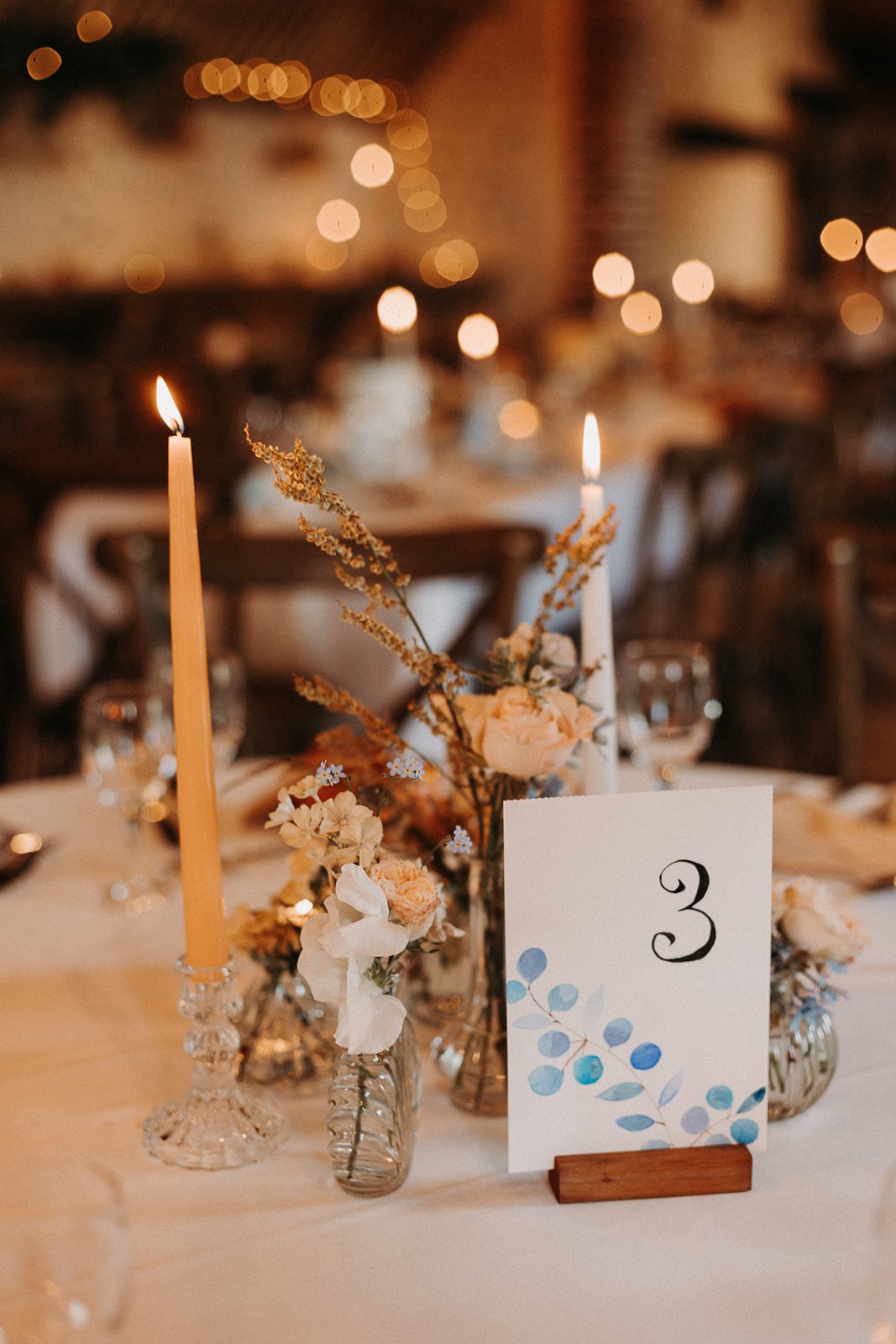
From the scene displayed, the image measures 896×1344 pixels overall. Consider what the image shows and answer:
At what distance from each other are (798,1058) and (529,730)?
0.82ft

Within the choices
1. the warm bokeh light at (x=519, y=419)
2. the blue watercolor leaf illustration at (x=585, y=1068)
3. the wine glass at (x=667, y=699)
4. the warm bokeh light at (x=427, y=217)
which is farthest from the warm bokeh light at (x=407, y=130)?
the blue watercolor leaf illustration at (x=585, y=1068)

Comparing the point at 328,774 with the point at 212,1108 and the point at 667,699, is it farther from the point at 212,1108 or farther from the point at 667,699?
the point at 667,699

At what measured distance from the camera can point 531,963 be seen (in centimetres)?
66

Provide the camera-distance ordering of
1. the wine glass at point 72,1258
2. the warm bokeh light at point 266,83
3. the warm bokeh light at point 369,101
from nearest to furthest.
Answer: the wine glass at point 72,1258, the warm bokeh light at point 266,83, the warm bokeh light at point 369,101

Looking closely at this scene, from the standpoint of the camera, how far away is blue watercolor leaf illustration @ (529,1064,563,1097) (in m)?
0.66

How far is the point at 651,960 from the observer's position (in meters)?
0.67

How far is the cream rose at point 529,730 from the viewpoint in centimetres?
66

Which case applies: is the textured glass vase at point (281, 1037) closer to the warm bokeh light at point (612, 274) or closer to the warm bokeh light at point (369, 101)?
the warm bokeh light at point (612, 274)

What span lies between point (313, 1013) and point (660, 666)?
0.49 meters

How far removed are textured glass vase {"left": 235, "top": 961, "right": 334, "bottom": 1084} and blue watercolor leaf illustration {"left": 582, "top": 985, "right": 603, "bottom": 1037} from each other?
0.19 metres

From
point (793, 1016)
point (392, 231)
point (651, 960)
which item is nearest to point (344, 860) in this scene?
point (651, 960)

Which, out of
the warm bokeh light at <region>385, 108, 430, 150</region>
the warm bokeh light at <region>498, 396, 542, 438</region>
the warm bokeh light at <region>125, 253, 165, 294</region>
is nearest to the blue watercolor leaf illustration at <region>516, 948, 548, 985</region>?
the warm bokeh light at <region>498, 396, 542, 438</region>

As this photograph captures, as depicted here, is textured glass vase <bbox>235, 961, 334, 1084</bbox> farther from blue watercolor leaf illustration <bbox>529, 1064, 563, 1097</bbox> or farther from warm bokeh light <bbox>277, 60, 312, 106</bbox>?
warm bokeh light <bbox>277, 60, 312, 106</bbox>

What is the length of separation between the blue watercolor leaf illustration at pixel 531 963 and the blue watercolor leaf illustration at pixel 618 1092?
0.23 ft
